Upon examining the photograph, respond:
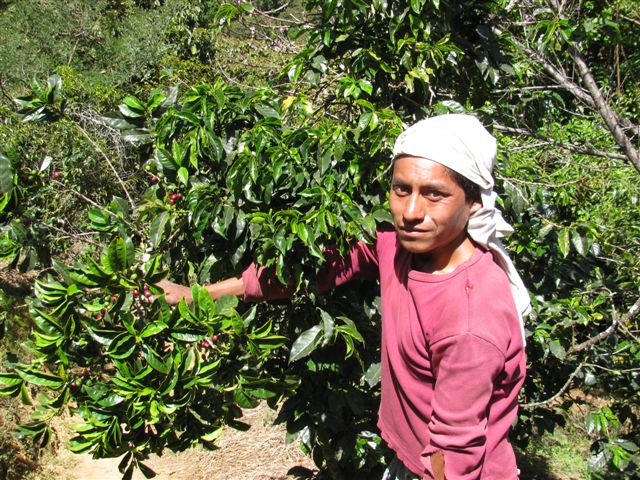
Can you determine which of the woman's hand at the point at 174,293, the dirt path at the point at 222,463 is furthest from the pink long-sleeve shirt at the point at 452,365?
the dirt path at the point at 222,463

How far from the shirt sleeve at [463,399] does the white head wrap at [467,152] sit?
31 cm

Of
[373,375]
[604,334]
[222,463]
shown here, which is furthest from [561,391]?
[222,463]

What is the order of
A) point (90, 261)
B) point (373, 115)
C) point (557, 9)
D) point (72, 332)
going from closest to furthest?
point (90, 261) → point (72, 332) → point (373, 115) → point (557, 9)

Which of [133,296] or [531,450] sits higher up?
[133,296]

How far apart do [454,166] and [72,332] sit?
1084 millimetres

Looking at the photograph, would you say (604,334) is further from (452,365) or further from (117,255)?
(117,255)

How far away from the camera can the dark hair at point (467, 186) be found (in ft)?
5.44

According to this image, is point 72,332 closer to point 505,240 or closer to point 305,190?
point 305,190

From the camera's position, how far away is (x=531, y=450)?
5367 millimetres

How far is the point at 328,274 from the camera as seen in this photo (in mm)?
2104

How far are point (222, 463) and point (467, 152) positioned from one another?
379 centimetres

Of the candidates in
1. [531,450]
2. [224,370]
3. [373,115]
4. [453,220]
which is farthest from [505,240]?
[531,450]

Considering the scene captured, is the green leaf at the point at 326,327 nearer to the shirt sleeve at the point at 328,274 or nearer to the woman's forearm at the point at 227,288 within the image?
the shirt sleeve at the point at 328,274

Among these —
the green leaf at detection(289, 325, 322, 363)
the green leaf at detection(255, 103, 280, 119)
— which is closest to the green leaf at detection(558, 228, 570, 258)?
the green leaf at detection(289, 325, 322, 363)
